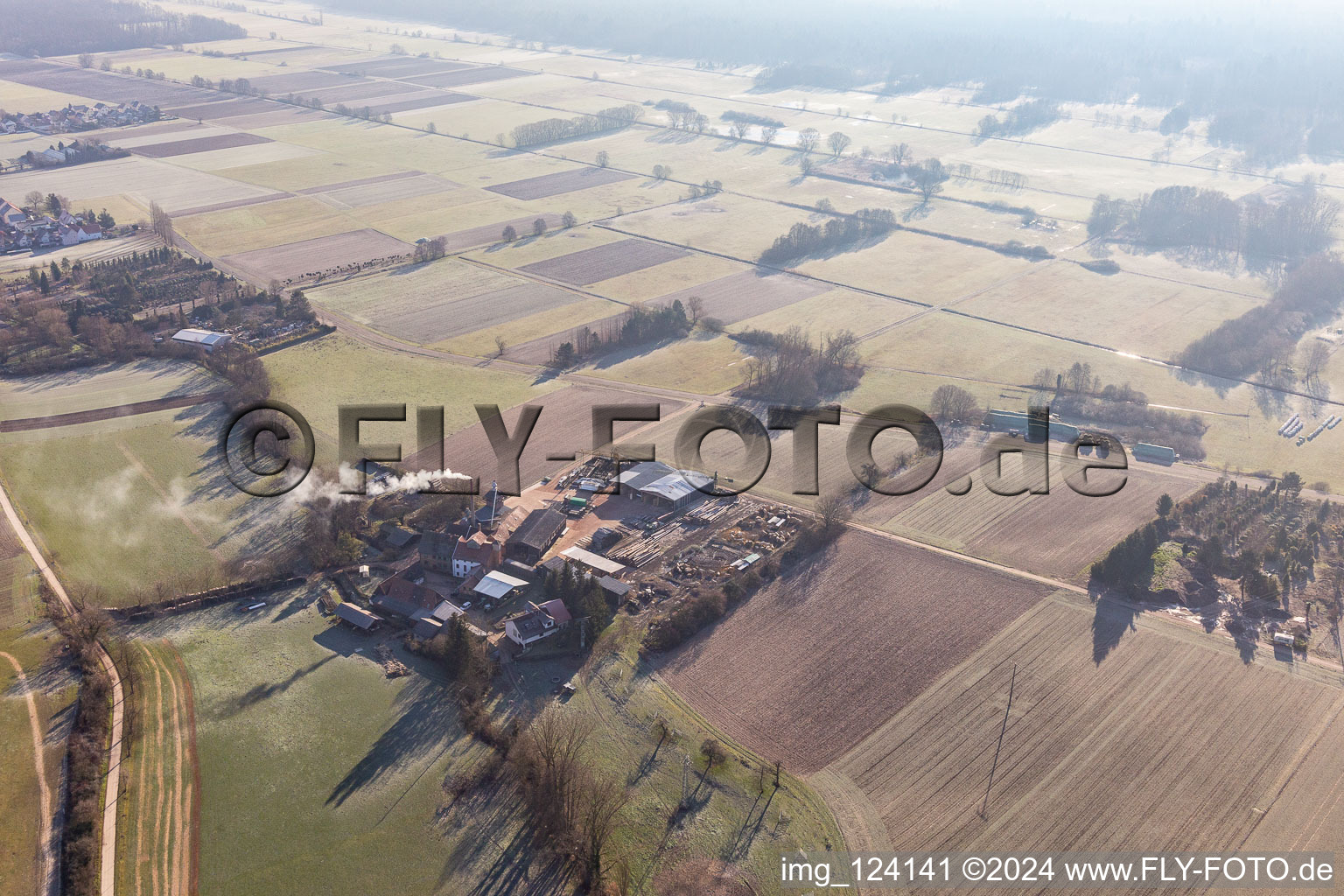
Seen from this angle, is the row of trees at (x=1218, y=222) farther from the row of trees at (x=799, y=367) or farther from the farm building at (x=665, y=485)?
the farm building at (x=665, y=485)

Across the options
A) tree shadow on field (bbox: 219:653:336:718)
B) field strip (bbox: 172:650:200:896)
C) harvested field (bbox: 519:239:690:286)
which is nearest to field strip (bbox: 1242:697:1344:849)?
field strip (bbox: 172:650:200:896)

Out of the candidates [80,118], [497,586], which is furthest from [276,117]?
[497,586]

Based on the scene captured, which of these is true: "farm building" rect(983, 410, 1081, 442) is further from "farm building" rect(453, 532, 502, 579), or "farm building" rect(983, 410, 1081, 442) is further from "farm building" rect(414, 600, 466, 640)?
"farm building" rect(414, 600, 466, 640)

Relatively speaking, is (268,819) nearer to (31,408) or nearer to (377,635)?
(377,635)

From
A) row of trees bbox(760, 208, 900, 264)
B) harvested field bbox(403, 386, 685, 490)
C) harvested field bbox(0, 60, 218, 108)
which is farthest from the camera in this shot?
harvested field bbox(0, 60, 218, 108)

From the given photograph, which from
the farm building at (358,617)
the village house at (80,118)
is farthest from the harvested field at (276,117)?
the farm building at (358,617)

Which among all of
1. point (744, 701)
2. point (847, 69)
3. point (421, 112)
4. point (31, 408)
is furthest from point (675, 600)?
point (847, 69)

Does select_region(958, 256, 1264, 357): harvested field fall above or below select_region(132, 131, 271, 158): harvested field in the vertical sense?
below
